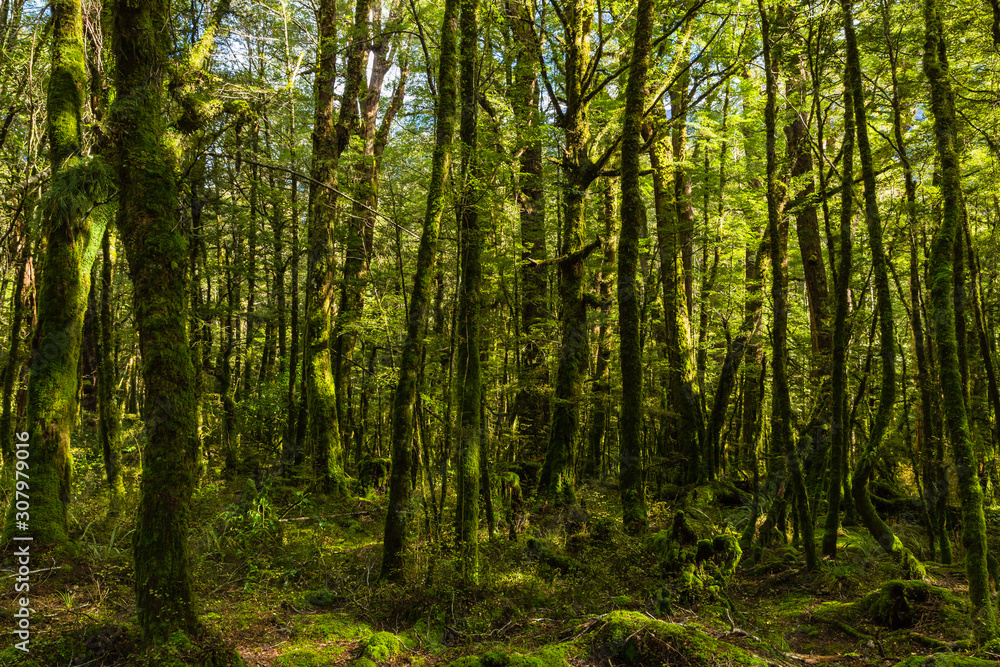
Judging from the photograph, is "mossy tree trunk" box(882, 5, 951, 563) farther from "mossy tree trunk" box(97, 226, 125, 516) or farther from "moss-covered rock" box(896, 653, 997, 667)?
"mossy tree trunk" box(97, 226, 125, 516)

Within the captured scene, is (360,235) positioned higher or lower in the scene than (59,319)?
higher

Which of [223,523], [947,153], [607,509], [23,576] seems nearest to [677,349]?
[607,509]

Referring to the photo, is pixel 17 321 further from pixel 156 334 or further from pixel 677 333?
pixel 677 333

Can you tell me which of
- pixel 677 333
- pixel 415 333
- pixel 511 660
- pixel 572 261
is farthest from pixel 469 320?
pixel 677 333

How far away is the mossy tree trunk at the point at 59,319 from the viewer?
5.96 metres

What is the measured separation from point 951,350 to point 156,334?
264 inches

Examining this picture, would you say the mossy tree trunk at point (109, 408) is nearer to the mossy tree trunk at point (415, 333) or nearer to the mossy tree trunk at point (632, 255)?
the mossy tree trunk at point (415, 333)

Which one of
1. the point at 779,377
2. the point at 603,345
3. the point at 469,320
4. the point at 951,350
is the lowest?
the point at 779,377

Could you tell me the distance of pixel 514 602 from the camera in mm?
5789

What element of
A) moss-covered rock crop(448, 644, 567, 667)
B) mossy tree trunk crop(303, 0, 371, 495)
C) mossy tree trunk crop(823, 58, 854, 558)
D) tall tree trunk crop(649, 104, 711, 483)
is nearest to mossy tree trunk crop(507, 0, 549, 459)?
tall tree trunk crop(649, 104, 711, 483)

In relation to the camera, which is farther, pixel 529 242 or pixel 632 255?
pixel 529 242

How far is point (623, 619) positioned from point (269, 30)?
453 inches

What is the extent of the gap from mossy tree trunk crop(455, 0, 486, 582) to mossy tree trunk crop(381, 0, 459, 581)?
277 mm

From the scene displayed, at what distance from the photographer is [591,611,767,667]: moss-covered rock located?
4.15 metres
